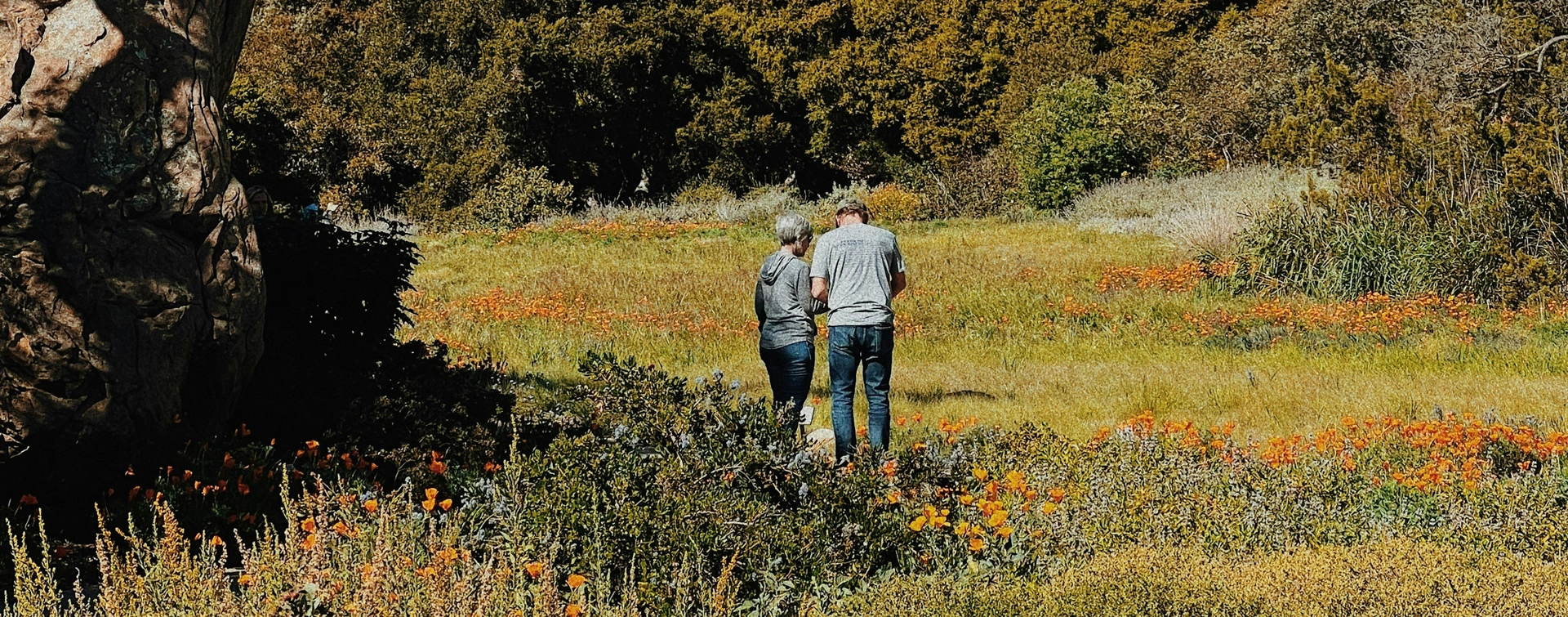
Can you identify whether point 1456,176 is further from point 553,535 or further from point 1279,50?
point 1279,50

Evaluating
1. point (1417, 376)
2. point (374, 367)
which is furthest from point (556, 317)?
point (1417, 376)

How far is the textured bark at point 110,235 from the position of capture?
5012 millimetres

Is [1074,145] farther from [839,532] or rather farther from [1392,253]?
[839,532]

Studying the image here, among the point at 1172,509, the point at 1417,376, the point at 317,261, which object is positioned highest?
the point at 317,261

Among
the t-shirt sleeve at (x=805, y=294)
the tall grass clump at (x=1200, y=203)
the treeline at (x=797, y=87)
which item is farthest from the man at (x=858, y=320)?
the treeline at (x=797, y=87)

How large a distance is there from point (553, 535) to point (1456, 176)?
12.5 metres

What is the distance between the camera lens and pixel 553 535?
427 cm

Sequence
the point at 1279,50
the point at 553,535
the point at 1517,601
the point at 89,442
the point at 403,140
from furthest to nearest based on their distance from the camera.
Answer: the point at 403,140 < the point at 1279,50 < the point at 89,442 < the point at 553,535 < the point at 1517,601

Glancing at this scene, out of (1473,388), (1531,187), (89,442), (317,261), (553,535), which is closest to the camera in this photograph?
(553,535)

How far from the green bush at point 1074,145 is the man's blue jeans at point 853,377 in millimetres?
20840

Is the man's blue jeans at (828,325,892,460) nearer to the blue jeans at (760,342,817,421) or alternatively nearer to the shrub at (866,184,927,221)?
the blue jeans at (760,342,817,421)

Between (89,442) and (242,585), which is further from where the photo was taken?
(89,442)

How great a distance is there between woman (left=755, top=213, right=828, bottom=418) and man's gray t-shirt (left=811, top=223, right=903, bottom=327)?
152 millimetres

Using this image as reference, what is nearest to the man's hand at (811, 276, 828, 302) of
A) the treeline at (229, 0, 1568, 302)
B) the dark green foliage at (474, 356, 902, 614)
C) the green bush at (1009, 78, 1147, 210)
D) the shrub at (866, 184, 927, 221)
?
the dark green foliage at (474, 356, 902, 614)
